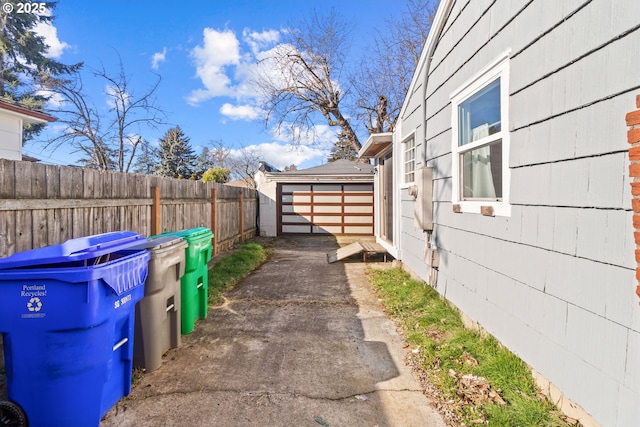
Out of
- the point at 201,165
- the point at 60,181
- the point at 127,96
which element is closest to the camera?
the point at 60,181

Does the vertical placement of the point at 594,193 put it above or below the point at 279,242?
above

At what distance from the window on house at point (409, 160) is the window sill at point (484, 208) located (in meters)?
2.40

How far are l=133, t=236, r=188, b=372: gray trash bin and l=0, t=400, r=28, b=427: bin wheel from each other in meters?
0.83

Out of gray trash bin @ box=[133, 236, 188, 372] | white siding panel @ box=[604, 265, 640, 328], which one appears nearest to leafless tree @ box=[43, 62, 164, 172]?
gray trash bin @ box=[133, 236, 188, 372]

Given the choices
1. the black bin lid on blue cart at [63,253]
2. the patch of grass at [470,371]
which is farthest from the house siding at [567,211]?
the black bin lid on blue cart at [63,253]

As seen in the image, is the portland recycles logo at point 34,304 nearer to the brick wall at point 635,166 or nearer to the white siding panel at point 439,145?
the brick wall at point 635,166

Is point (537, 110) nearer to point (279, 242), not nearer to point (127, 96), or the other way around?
point (279, 242)

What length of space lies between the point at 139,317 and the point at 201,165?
36238mm

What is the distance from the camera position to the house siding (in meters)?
1.79

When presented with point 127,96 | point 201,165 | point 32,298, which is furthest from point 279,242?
point 201,165

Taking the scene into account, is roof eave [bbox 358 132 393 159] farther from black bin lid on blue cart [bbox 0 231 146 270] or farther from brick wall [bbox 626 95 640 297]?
black bin lid on blue cart [bbox 0 231 146 270]

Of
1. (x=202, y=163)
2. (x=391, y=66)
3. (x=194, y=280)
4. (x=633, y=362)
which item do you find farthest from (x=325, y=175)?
(x=202, y=163)

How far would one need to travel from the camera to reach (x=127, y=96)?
1122cm

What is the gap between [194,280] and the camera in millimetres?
3754
